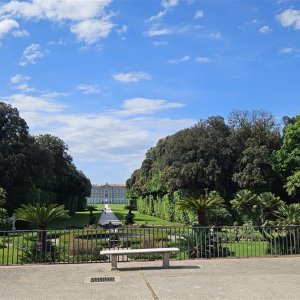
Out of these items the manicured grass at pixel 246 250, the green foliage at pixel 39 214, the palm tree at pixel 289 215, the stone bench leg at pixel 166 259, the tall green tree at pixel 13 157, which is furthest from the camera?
the tall green tree at pixel 13 157

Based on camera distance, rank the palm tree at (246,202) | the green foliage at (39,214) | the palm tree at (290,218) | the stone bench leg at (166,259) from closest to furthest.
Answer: the stone bench leg at (166,259) < the green foliage at (39,214) < the palm tree at (290,218) < the palm tree at (246,202)

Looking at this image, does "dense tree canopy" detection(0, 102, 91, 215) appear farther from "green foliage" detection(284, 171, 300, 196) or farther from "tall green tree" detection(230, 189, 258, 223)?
"green foliage" detection(284, 171, 300, 196)

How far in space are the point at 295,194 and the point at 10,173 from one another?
2504 cm

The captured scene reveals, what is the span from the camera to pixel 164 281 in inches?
414

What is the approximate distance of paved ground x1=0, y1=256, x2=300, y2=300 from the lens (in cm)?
908

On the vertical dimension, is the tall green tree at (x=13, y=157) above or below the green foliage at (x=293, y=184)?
above

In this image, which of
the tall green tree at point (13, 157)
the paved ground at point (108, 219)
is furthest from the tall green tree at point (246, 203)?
the tall green tree at point (13, 157)

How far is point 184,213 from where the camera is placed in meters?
46.9

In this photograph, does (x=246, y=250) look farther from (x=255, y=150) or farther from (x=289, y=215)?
(x=255, y=150)

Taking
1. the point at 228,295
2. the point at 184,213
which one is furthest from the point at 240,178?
the point at 228,295

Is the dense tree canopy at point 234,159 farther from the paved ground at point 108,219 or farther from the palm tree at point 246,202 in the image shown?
the paved ground at point 108,219

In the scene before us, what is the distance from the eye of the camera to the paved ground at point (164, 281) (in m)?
9.08

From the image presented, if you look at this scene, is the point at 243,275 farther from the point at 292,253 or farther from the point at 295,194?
the point at 295,194

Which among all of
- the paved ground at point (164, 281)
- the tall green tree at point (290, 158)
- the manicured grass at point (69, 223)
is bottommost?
the paved ground at point (164, 281)
